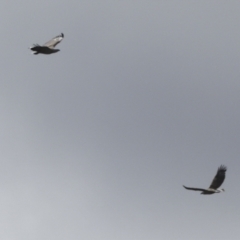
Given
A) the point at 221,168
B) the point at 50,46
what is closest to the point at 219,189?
the point at 221,168

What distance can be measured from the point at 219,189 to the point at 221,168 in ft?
10.5

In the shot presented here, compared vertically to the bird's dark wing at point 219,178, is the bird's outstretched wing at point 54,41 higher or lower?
higher

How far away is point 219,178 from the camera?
8638 cm

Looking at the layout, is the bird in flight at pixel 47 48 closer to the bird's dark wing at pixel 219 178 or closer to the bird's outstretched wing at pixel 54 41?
the bird's outstretched wing at pixel 54 41

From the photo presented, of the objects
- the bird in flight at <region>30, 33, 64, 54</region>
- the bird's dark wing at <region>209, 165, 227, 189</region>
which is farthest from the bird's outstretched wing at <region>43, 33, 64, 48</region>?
the bird's dark wing at <region>209, 165, 227, 189</region>

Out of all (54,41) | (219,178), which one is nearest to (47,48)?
(54,41)

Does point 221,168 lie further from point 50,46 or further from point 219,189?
point 50,46

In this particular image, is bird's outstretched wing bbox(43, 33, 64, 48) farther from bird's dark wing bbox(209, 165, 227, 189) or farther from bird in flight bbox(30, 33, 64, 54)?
bird's dark wing bbox(209, 165, 227, 189)

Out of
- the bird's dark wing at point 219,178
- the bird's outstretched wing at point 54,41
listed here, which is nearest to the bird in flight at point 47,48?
the bird's outstretched wing at point 54,41

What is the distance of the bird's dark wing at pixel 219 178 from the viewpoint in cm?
8594

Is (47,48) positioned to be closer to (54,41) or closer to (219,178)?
(54,41)

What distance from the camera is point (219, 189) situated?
3329 inches

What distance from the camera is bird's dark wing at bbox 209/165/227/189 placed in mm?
85938

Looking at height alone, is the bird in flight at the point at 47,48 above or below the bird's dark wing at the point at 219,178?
above
